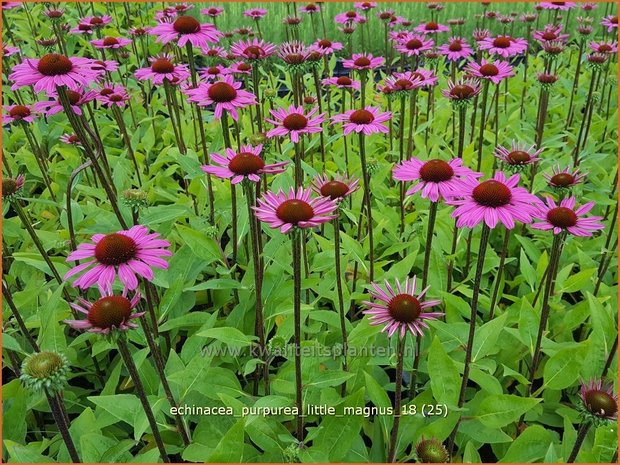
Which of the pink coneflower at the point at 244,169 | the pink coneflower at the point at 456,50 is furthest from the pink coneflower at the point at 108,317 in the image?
the pink coneflower at the point at 456,50

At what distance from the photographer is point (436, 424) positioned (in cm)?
125

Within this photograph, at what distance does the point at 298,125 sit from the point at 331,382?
0.76m

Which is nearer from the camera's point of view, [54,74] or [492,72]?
[54,74]

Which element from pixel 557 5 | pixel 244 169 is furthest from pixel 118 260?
pixel 557 5

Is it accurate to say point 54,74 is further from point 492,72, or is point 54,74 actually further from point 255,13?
point 255,13

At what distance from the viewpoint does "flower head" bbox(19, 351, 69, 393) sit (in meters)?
0.98

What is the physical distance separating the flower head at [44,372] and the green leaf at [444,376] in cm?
85

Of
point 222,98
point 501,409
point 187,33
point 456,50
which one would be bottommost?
point 501,409

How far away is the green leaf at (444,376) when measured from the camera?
1.29 meters

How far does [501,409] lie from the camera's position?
1.26 metres

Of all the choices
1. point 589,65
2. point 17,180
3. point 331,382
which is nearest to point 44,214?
point 17,180

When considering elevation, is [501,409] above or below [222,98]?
below

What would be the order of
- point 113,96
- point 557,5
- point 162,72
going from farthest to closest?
point 557,5 → point 113,96 → point 162,72

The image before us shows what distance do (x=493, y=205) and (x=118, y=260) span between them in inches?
30.6
